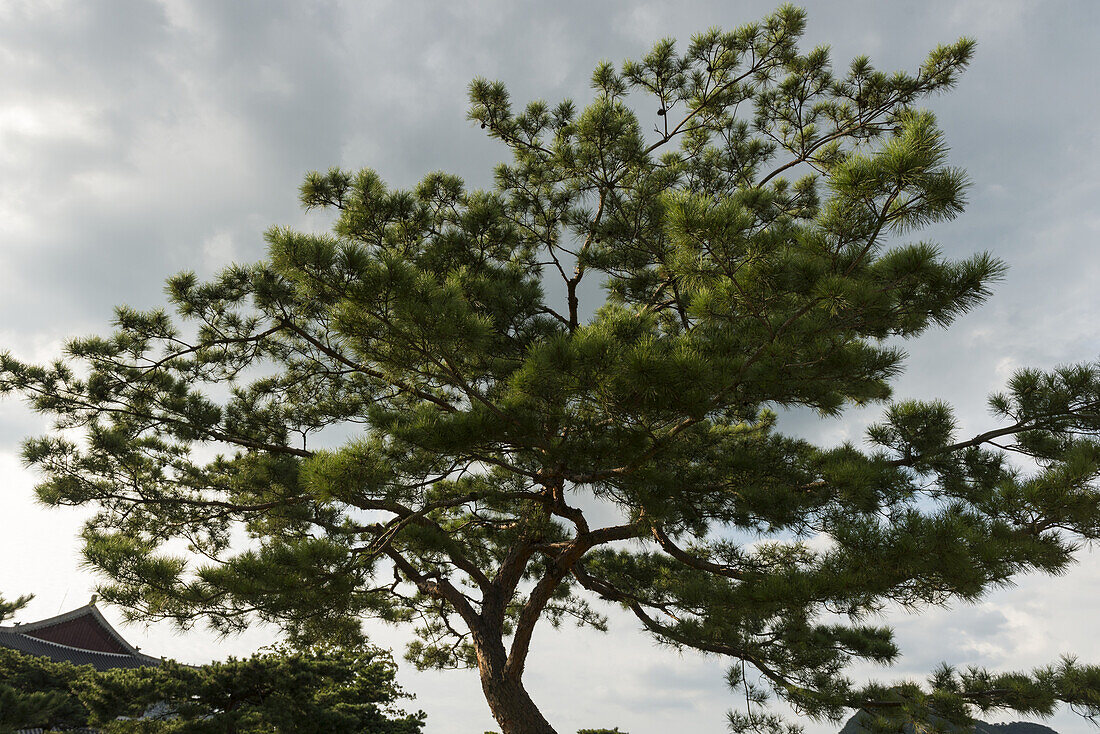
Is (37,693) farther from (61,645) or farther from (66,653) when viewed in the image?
(61,645)

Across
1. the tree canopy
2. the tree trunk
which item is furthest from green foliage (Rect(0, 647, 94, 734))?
the tree trunk

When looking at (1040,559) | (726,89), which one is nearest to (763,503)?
(1040,559)

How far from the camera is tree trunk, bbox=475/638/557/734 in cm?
430

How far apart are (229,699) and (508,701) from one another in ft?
6.99

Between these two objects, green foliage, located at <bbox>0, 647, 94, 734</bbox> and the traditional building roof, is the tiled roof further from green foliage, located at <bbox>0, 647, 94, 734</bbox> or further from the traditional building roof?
green foliage, located at <bbox>0, 647, 94, 734</bbox>

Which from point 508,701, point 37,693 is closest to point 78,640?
point 37,693

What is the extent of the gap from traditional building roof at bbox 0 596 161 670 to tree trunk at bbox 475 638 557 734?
8.17 m

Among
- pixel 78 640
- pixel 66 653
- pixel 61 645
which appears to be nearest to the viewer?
pixel 66 653

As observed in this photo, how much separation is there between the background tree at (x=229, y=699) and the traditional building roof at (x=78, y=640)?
680 cm

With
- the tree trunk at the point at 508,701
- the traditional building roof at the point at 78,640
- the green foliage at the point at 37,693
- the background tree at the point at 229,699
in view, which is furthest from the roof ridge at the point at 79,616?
the tree trunk at the point at 508,701

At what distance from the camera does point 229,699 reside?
4449 millimetres

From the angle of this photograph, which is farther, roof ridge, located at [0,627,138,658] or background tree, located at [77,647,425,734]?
roof ridge, located at [0,627,138,658]

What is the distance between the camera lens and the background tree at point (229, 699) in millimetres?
4055

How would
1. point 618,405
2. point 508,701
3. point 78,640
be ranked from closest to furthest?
point 618,405 < point 508,701 < point 78,640
